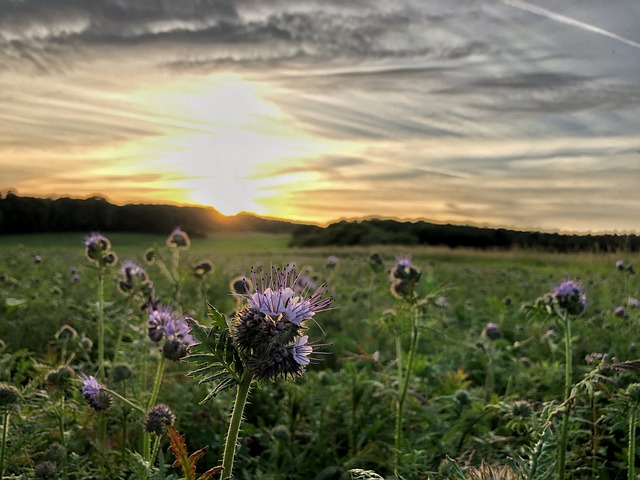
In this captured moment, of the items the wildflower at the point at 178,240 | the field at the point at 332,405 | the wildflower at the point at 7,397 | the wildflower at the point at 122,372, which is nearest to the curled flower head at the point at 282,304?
the field at the point at 332,405

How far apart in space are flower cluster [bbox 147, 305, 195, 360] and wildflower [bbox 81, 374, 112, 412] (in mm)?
397

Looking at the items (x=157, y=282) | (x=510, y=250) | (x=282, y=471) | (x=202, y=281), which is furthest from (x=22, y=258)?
(x=510, y=250)

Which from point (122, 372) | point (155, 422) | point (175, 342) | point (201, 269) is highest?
point (201, 269)

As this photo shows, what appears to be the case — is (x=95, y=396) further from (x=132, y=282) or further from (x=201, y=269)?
(x=201, y=269)

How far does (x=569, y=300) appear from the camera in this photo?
4.12m

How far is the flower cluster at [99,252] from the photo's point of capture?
17.7ft

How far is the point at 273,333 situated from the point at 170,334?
1759 millimetres

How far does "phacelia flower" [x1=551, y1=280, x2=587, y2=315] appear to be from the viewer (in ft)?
13.5

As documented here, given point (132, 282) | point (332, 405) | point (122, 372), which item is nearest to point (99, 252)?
point (132, 282)

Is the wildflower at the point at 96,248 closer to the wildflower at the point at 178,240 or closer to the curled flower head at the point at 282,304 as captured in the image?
the wildflower at the point at 178,240

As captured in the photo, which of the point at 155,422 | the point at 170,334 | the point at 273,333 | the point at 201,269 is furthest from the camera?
the point at 201,269

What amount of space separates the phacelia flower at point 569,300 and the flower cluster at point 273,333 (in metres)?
2.63

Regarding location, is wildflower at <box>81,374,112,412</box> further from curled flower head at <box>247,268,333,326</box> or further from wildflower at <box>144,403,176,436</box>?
curled flower head at <box>247,268,333,326</box>

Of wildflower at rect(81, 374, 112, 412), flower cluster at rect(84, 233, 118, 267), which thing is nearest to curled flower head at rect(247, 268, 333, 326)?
wildflower at rect(81, 374, 112, 412)
